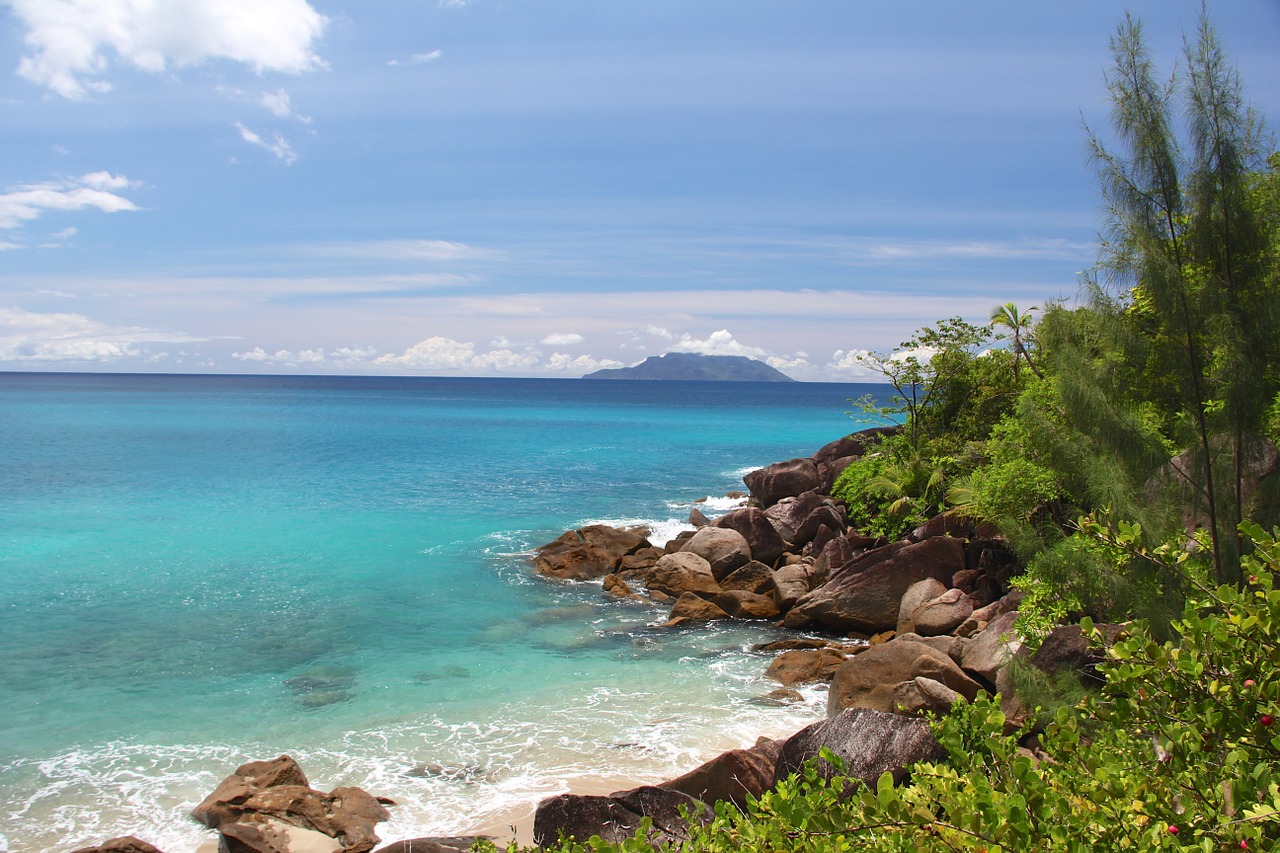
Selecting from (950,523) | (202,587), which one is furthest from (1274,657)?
(202,587)

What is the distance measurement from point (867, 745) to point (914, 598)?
778 centimetres

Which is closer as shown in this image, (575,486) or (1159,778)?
(1159,778)

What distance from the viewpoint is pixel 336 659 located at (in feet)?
50.8

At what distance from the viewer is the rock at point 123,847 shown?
8586mm

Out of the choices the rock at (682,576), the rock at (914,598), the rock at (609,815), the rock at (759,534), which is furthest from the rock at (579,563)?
the rock at (609,815)

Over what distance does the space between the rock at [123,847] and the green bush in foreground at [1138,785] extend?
23.2ft

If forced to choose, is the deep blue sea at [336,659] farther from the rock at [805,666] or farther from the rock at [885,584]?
the rock at [885,584]

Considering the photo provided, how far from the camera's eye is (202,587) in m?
20.5

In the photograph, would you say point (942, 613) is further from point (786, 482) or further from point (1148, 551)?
point (786, 482)

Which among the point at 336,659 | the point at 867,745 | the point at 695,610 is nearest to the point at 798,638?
the point at 695,610

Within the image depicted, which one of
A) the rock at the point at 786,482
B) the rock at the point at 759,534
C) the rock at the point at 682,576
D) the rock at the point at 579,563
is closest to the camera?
the rock at the point at 682,576

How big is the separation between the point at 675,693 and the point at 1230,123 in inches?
414

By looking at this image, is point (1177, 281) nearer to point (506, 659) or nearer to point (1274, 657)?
point (1274, 657)

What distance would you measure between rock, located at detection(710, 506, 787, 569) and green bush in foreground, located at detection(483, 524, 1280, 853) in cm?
1652
